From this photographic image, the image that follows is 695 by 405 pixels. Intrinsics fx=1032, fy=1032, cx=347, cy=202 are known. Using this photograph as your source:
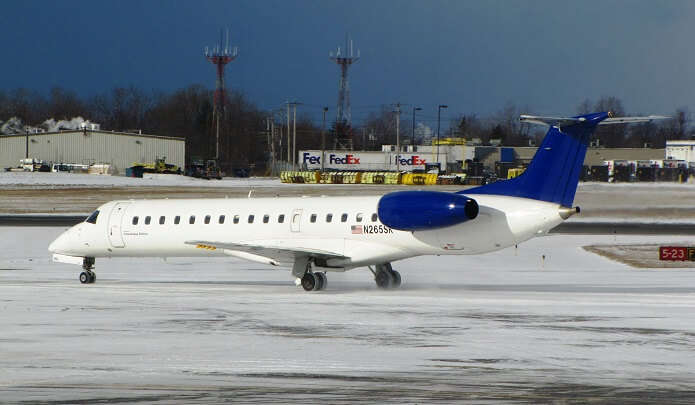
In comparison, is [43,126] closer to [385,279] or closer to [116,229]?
[116,229]

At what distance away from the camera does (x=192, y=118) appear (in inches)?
7397

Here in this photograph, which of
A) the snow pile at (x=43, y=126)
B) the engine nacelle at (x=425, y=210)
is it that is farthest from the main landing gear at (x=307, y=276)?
the snow pile at (x=43, y=126)

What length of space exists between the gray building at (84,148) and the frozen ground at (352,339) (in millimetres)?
99551

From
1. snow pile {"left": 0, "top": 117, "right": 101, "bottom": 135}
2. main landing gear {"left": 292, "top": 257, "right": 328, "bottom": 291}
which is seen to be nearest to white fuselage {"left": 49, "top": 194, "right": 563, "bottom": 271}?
main landing gear {"left": 292, "top": 257, "right": 328, "bottom": 291}

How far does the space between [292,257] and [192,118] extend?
537ft

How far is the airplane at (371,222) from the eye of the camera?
1001 inches

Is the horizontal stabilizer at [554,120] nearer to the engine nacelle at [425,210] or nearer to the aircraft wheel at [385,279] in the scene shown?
the engine nacelle at [425,210]

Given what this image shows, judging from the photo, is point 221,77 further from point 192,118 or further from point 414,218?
point 414,218

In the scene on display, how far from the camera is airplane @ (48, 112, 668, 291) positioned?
25.4m

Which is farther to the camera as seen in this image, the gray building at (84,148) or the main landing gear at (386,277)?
the gray building at (84,148)

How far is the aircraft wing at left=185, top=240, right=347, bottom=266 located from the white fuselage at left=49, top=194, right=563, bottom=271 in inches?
5.6

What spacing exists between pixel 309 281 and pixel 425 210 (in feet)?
12.4

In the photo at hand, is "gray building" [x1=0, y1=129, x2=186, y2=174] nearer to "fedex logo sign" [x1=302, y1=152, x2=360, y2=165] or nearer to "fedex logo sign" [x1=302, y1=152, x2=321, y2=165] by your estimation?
"fedex logo sign" [x1=302, y1=152, x2=321, y2=165]

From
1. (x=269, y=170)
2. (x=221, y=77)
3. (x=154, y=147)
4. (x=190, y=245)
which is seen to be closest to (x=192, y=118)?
(x=221, y=77)
